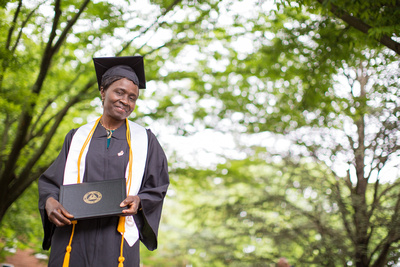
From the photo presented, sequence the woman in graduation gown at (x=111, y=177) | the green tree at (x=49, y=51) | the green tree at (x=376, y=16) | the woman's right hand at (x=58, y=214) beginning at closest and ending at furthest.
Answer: the woman's right hand at (x=58, y=214), the woman in graduation gown at (x=111, y=177), the green tree at (x=376, y=16), the green tree at (x=49, y=51)

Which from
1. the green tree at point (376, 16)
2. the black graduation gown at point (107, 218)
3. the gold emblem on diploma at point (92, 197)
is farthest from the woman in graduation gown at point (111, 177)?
the green tree at point (376, 16)

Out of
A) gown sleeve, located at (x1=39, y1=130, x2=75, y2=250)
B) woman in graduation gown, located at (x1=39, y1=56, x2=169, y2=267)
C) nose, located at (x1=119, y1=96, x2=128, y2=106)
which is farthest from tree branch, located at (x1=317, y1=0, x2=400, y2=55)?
gown sleeve, located at (x1=39, y1=130, x2=75, y2=250)

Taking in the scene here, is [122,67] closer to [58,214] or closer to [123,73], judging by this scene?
[123,73]

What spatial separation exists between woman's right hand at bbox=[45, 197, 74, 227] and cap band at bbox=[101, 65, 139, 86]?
97cm

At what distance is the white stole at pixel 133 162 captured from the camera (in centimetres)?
261

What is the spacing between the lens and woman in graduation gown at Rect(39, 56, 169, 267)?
248cm

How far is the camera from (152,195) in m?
2.65

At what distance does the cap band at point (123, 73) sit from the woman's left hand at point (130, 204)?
34.9 inches

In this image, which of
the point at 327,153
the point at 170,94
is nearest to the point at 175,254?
the point at 170,94

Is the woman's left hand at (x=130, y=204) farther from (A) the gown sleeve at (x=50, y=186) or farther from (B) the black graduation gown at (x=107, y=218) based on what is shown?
(A) the gown sleeve at (x=50, y=186)

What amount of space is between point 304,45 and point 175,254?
32.4 feet

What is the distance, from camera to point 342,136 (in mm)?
8672

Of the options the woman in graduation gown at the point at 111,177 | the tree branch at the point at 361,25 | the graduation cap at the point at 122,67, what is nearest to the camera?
the woman in graduation gown at the point at 111,177

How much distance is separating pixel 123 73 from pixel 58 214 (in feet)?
3.53
